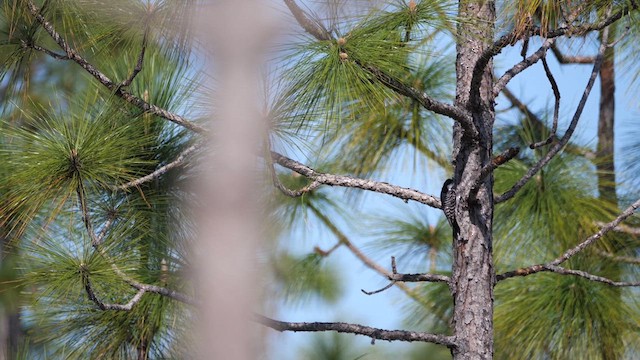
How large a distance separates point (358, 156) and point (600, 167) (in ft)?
2.94

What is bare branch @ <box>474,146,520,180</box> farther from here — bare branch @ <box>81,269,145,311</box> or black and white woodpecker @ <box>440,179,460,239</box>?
bare branch @ <box>81,269,145,311</box>

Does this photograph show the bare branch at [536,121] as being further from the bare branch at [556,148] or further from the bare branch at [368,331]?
the bare branch at [368,331]

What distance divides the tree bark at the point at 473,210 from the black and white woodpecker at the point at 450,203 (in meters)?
0.01

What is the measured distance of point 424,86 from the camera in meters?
3.21

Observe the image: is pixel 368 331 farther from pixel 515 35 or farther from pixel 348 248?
pixel 348 248

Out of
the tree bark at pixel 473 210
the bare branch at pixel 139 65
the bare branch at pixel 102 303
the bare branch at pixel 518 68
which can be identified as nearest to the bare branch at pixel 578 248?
the tree bark at pixel 473 210

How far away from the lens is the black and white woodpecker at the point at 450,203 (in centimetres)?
197

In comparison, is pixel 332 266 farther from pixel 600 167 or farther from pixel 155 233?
pixel 155 233

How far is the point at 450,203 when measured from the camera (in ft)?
6.48

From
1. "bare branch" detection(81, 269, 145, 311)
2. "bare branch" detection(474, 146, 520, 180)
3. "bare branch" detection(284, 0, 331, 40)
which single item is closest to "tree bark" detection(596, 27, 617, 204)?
"bare branch" detection(474, 146, 520, 180)

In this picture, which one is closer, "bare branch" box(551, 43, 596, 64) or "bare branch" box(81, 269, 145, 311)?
"bare branch" box(81, 269, 145, 311)

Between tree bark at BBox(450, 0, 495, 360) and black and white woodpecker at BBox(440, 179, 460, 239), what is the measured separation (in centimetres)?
1

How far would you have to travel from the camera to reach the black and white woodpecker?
1.97 meters

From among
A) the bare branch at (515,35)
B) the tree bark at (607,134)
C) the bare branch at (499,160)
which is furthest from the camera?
the tree bark at (607,134)
